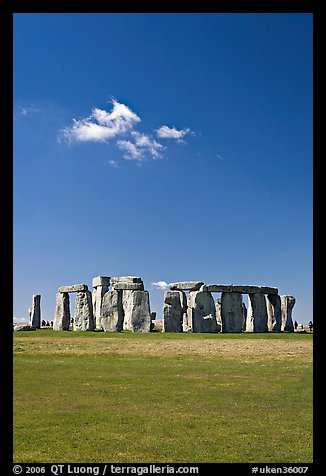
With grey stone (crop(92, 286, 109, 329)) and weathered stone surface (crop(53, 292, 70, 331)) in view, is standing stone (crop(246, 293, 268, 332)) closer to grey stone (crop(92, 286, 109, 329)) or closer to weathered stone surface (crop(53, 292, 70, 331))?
grey stone (crop(92, 286, 109, 329))

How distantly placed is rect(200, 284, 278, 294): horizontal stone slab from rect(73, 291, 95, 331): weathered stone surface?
587 cm

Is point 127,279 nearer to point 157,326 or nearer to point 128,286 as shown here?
point 128,286

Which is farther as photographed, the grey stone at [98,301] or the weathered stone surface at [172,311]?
the grey stone at [98,301]

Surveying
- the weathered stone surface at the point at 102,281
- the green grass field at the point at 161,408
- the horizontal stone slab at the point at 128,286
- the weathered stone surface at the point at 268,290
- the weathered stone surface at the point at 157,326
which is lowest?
the weathered stone surface at the point at 157,326

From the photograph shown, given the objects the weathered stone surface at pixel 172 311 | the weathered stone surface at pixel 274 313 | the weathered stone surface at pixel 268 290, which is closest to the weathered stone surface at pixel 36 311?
the weathered stone surface at pixel 172 311

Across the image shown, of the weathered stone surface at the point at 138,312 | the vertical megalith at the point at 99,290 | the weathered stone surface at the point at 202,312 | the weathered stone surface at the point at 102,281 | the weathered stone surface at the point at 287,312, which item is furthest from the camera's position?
the weathered stone surface at the point at 287,312

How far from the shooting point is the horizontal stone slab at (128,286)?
1049 inches

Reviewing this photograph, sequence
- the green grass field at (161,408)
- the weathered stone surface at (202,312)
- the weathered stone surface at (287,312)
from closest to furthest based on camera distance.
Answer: the green grass field at (161,408), the weathered stone surface at (202,312), the weathered stone surface at (287,312)

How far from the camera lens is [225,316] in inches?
1088

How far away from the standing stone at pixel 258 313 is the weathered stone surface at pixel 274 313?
1162 mm

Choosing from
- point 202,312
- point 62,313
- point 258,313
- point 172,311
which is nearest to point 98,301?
point 62,313

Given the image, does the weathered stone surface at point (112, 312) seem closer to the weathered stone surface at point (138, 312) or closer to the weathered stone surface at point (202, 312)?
the weathered stone surface at point (138, 312)
